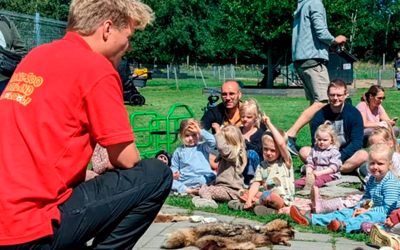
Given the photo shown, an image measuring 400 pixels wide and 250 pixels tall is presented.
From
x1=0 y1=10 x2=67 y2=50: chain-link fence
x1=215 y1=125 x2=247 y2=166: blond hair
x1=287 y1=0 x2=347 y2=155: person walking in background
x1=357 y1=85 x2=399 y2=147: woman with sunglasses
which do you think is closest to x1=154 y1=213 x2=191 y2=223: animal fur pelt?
x1=215 y1=125 x2=247 y2=166: blond hair

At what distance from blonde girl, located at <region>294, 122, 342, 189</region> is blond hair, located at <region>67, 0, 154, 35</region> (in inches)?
→ 180

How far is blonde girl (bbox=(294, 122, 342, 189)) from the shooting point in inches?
294

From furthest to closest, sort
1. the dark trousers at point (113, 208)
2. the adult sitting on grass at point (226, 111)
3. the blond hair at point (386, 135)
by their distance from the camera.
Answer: the adult sitting on grass at point (226, 111) → the blond hair at point (386, 135) → the dark trousers at point (113, 208)

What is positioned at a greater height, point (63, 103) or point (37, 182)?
point (63, 103)

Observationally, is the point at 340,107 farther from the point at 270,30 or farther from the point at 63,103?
the point at 270,30

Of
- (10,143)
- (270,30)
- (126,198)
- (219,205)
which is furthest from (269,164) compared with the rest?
(270,30)

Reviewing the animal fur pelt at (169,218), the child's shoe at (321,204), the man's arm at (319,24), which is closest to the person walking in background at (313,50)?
the man's arm at (319,24)

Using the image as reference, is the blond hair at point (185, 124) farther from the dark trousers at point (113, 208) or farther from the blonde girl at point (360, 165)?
the dark trousers at point (113, 208)

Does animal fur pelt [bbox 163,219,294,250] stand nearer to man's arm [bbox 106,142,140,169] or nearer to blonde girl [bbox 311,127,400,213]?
blonde girl [bbox 311,127,400,213]

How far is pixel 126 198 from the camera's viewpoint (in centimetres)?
318

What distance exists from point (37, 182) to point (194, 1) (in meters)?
56.6

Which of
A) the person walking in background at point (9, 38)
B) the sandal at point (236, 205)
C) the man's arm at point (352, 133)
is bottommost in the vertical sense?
the sandal at point (236, 205)

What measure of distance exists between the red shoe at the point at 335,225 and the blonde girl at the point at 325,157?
85.5 inches

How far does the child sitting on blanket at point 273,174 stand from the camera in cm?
614
